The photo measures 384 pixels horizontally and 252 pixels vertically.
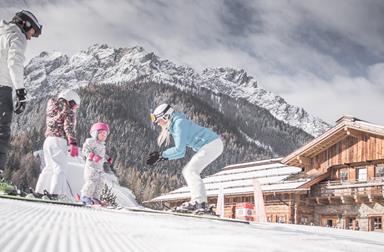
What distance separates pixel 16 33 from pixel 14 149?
6858 centimetres

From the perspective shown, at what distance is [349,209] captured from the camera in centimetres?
2198

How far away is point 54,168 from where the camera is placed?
721 centimetres

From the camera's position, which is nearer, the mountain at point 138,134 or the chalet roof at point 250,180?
the chalet roof at point 250,180

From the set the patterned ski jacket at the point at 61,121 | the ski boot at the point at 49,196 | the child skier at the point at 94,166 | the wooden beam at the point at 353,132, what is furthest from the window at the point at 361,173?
the ski boot at the point at 49,196

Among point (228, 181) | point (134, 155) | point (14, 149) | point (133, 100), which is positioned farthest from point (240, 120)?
point (228, 181)

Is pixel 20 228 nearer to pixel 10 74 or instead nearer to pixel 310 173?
pixel 10 74

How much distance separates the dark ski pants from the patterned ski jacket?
147cm

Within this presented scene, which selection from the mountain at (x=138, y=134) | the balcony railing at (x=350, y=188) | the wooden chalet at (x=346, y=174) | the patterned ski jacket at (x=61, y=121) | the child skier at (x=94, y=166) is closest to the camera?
the patterned ski jacket at (x=61, y=121)

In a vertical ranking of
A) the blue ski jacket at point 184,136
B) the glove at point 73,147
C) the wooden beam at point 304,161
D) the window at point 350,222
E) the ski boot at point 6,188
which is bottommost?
the window at point 350,222

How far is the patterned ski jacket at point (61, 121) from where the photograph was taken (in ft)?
24.8

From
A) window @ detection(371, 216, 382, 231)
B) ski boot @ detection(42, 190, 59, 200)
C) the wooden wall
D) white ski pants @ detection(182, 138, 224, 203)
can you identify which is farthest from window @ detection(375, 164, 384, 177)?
ski boot @ detection(42, 190, 59, 200)

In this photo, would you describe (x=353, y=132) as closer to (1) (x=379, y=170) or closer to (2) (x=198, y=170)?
(1) (x=379, y=170)

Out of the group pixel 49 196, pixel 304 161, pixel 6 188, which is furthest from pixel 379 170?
pixel 6 188

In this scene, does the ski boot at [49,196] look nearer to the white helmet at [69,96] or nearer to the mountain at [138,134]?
the white helmet at [69,96]
